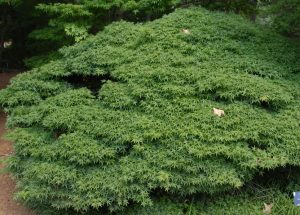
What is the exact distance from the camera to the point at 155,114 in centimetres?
429

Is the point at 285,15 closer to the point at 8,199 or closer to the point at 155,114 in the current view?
the point at 155,114

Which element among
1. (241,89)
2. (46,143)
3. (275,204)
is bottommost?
(275,204)

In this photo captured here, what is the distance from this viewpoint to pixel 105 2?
5918 mm

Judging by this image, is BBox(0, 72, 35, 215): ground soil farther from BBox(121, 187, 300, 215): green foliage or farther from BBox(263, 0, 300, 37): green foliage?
BBox(263, 0, 300, 37): green foliage

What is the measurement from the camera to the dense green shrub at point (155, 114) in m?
3.92

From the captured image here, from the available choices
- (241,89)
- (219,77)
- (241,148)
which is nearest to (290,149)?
(241,148)

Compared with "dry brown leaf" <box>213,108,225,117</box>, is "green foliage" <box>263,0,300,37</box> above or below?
above

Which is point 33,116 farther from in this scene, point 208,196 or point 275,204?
point 275,204

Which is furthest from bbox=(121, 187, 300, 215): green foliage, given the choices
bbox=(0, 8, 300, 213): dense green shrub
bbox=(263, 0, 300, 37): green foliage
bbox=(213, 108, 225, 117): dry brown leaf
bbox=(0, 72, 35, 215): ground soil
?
bbox=(263, 0, 300, 37): green foliage

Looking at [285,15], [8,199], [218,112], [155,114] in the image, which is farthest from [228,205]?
[285,15]

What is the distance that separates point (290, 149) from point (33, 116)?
9.60 feet

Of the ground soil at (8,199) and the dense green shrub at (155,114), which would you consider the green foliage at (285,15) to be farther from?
the ground soil at (8,199)

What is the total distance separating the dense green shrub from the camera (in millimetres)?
3918

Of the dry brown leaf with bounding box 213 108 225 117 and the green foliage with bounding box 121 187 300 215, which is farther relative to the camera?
the dry brown leaf with bounding box 213 108 225 117
